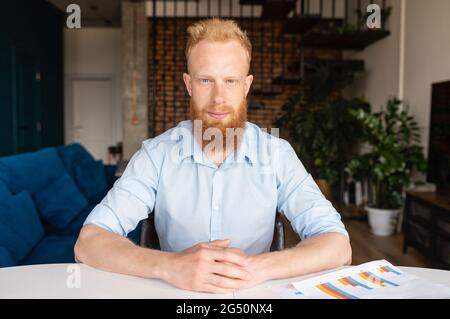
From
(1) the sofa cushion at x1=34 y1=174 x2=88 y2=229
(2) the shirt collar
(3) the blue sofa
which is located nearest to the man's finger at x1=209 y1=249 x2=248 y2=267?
(2) the shirt collar

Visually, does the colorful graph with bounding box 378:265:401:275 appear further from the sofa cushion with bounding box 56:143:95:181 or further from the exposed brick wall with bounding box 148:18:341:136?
the exposed brick wall with bounding box 148:18:341:136

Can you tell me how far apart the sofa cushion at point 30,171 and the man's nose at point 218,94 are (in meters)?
1.56

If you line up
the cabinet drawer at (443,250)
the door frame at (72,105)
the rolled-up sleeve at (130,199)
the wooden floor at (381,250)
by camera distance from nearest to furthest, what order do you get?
the rolled-up sleeve at (130,199)
the cabinet drawer at (443,250)
the wooden floor at (381,250)
the door frame at (72,105)

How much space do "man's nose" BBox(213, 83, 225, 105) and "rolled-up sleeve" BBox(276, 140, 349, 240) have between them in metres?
0.24

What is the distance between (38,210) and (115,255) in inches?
74.7

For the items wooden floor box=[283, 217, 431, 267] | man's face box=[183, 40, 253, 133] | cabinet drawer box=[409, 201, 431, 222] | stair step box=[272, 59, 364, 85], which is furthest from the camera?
stair step box=[272, 59, 364, 85]

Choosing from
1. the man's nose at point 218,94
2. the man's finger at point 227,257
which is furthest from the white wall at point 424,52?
the man's finger at point 227,257

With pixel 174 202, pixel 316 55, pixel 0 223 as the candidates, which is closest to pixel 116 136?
→ pixel 316 55

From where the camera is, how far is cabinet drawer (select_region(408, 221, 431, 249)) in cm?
315

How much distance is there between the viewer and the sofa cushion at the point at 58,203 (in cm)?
265

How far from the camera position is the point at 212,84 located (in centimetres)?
129

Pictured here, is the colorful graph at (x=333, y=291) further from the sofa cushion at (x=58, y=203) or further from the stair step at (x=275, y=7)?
the stair step at (x=275, y=7)
